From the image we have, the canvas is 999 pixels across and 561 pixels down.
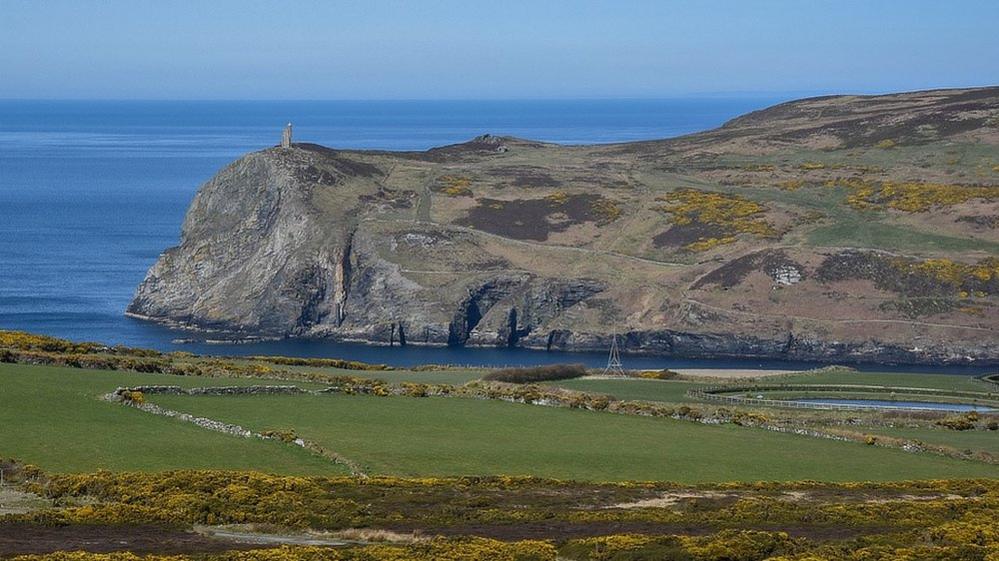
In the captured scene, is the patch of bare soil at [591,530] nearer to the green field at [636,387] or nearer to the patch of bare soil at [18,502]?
the patch of bare soil at [18,502]

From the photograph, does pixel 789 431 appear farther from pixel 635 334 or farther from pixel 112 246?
pixel 112 246

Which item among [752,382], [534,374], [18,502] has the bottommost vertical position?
[752,382]

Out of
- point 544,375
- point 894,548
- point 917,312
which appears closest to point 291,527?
point 894,548

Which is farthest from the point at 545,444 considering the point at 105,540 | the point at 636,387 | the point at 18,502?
the point at 636,387

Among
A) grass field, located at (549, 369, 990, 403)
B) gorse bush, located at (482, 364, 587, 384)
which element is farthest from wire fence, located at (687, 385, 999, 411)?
gorse bush, located at (482, 364, 587, 384)

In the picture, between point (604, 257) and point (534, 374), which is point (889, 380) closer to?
point (534, 374)

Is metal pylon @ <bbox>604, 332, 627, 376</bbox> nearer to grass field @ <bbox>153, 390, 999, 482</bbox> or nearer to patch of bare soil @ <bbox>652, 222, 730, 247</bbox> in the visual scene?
patch of bare soil @ <bbox>652, 222, 730, 247</bbox>
